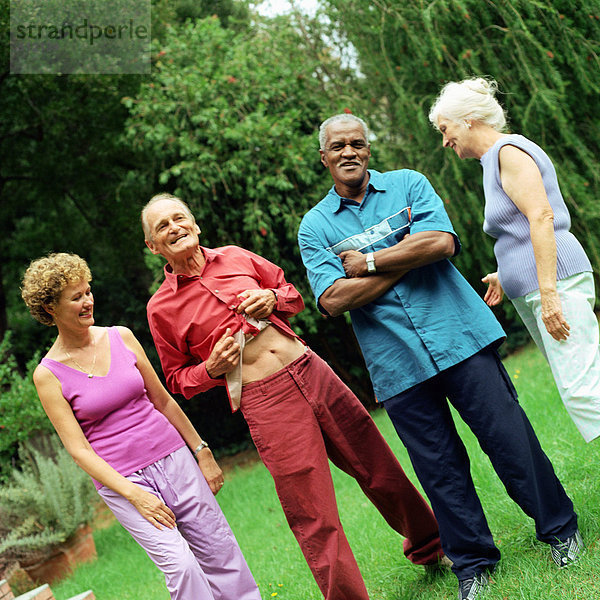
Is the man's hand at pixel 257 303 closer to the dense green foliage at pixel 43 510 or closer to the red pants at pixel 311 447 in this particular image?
the red pants at pixel 311 447

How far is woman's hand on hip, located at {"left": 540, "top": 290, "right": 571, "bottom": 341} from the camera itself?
290 cm

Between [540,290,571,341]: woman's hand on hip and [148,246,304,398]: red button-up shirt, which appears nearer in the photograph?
[540,290,571,341]: woman's hand on hip

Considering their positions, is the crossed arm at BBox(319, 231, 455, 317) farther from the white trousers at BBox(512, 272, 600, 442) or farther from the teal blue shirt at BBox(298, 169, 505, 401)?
the white trousers at BBox(512, 272, 600, 442)

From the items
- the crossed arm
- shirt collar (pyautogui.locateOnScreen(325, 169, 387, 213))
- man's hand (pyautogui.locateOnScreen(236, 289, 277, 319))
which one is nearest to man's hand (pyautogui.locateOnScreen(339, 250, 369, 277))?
the crossed arm

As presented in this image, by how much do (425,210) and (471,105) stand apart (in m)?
0.51

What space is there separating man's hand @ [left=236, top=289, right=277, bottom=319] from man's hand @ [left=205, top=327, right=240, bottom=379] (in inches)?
5.0

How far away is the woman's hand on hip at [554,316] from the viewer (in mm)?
2904

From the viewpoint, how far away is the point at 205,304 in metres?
3.22

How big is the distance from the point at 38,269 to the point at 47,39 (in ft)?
25.8

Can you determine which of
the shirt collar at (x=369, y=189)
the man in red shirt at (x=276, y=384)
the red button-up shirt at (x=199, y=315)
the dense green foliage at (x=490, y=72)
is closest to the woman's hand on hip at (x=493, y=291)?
the shirt collar at (x=369, y=189)

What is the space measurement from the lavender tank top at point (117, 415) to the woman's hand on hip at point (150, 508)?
13 centimetres

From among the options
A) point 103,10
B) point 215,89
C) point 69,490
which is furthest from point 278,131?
point 69,490

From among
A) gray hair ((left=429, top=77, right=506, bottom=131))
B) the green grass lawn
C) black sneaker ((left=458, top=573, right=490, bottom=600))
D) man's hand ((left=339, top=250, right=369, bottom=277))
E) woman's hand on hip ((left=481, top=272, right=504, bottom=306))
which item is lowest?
the green grass lawn

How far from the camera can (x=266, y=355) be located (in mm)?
3234
